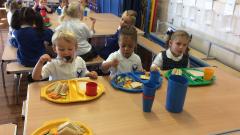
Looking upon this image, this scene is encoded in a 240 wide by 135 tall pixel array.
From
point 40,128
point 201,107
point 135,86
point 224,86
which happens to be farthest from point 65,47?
point 224,86

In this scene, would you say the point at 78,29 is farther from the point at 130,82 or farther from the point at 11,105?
the point at 130,82

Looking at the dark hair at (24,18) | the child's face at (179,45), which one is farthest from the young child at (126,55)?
the dark hair at (24,18)

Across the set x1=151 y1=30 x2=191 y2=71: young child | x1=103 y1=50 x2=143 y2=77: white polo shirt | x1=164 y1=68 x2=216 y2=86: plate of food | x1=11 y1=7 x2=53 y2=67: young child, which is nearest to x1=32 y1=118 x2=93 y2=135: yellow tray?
x1=164 y1=68 x2=216 y2=86: plate of food

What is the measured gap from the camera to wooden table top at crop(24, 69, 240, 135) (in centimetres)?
128

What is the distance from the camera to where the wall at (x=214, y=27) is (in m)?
3.08

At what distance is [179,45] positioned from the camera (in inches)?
90.4

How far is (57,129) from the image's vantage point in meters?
1.18

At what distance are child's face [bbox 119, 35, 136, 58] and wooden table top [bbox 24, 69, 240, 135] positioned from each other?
0.56 metres

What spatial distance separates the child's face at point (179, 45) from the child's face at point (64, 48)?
93 cm

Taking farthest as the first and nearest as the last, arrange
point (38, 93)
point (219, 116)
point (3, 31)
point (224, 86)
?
point (3, 31), point (224, 86), point (38, 93), point (219, 116)

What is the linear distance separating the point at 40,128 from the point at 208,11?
2.94m

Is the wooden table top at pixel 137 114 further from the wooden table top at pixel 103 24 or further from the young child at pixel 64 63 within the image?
the wooden table top at pixel 103 24

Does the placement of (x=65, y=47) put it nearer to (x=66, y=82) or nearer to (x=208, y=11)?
(x=66, y=82)

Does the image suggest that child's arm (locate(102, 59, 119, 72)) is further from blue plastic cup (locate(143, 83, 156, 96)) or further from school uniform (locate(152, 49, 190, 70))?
school uniform (locate(152, 49, 190, 70))
